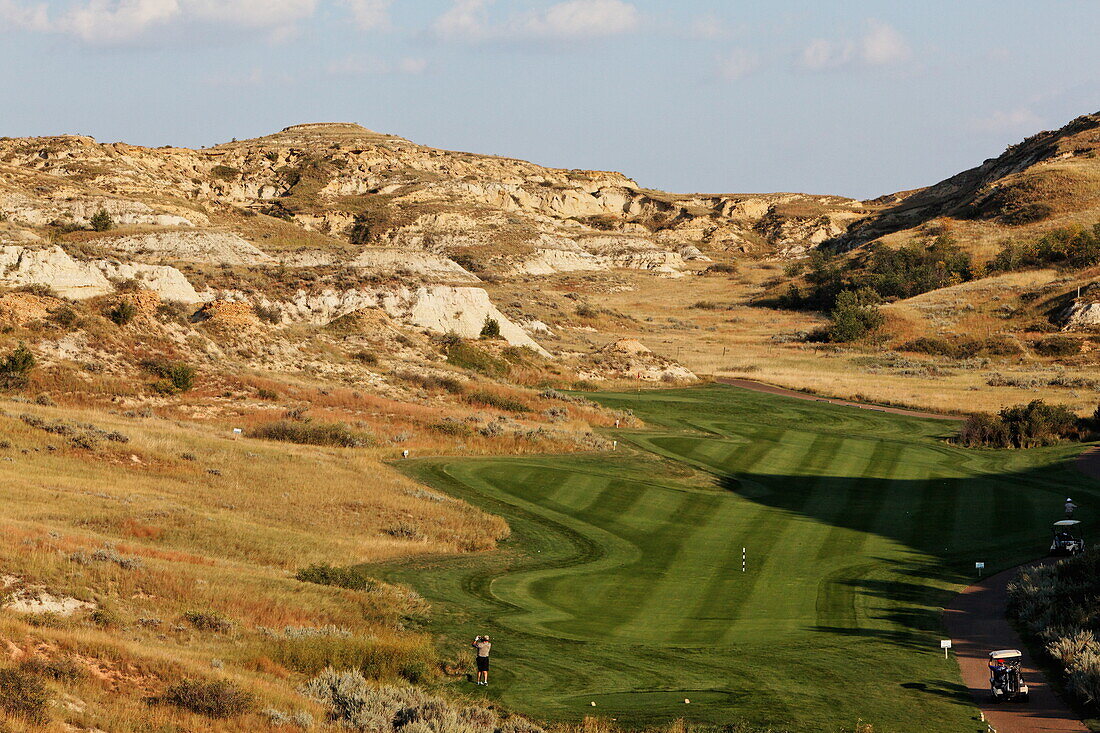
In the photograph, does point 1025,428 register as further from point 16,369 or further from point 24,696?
point 24,696

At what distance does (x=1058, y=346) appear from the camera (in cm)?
8525

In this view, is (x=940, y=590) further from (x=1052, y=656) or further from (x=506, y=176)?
(x=506, y=176)

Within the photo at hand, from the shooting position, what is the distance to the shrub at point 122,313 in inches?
2106

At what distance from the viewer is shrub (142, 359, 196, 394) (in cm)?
4922

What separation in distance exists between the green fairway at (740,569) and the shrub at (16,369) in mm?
18936

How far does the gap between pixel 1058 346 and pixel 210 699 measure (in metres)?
84.3

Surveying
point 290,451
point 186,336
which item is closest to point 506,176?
point 186,336

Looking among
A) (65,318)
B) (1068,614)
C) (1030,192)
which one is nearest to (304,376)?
(65,318)

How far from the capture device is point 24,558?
1966 cm

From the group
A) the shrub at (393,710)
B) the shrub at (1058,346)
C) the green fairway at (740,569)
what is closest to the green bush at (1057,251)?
the shrub at (1058,346)

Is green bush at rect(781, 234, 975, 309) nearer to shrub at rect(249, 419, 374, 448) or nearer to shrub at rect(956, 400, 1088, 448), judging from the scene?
shrub at rect(956, 400, 1088, 448)

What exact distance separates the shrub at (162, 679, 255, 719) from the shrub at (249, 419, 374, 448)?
2755 centimetres

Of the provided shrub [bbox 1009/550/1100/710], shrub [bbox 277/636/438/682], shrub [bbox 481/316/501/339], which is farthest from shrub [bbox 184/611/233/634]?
shrub [bbox 481/316/501/339]

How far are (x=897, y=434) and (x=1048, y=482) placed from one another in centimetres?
1368
